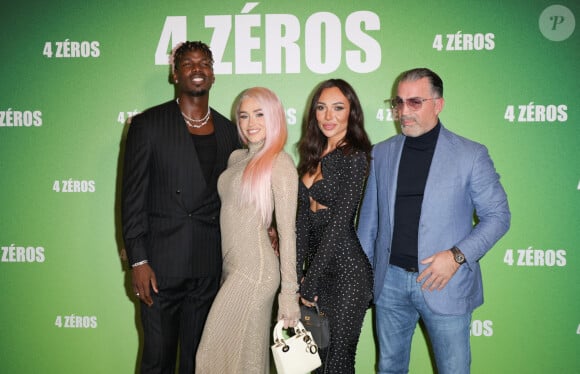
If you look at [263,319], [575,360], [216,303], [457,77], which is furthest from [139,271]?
[575,360]

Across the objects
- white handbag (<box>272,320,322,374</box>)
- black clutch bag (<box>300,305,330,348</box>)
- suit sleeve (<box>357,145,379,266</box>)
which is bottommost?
white handbag (<box>272,320,322,374</box>)

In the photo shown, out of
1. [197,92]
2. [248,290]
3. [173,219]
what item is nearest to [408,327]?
[248,290]

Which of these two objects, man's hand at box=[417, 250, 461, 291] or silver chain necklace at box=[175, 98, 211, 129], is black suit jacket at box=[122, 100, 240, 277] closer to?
silver chain necklace at box=[175, 98, 211, 129]

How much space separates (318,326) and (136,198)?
1301 millimetres

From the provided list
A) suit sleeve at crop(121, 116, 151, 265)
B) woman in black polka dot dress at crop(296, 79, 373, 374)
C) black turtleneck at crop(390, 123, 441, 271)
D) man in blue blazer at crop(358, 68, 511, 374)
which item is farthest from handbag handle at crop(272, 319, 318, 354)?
suit sleeve at crop(121, 116, 151, 265)

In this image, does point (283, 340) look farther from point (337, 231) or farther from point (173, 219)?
point (173, 219)

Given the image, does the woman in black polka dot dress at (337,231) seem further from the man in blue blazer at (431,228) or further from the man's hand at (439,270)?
the man's hand at (439,270)

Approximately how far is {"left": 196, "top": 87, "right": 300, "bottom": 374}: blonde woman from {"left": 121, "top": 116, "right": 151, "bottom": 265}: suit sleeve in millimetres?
524

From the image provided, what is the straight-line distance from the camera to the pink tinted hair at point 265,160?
102 inches

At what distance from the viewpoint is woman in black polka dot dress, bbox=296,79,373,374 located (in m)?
2.63

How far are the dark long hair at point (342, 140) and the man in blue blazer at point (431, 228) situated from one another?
0.21 meters

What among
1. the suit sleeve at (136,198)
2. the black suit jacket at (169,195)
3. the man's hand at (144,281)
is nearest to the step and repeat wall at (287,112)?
the black suit jacket at (169,195)

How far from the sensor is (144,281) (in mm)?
2756

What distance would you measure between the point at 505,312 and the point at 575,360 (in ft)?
2.16
